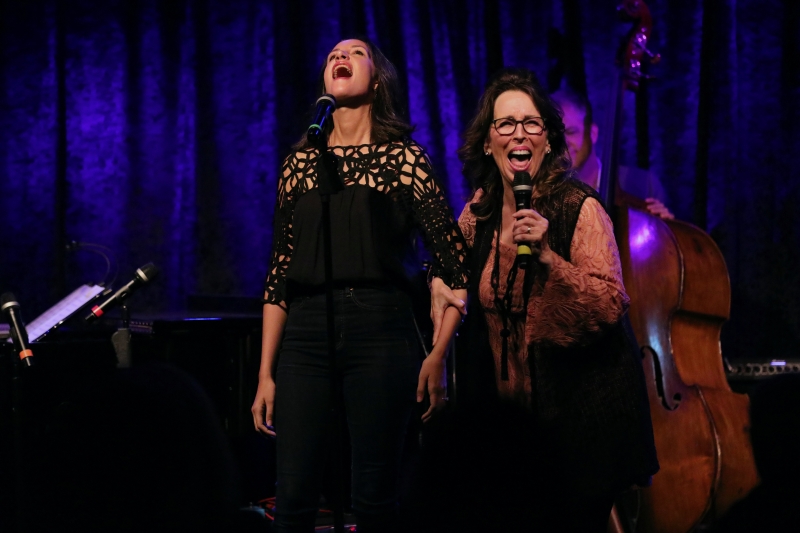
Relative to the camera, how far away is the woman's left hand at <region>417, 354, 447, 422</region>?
2.12 m

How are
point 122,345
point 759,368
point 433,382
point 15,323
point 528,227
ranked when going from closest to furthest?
point 528,227
point 433,382
point 15,323
point 122,345
point 759,368

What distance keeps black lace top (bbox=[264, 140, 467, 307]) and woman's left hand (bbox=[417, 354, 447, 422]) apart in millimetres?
229

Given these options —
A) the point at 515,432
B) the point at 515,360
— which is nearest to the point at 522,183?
the point at 515,360

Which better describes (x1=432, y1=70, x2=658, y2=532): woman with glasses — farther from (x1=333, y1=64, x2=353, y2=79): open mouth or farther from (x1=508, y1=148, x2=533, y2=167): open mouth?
(x1=333, y1=64, x2=353, y2=79): open mouth

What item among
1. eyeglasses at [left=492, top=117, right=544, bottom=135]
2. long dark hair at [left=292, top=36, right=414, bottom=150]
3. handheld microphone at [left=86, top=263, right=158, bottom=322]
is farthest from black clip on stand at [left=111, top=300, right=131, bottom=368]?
eyeglasses at [left=492, top=117, right=544, bottom=135]

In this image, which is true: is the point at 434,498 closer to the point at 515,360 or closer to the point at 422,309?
the point at 515,360

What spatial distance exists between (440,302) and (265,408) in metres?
0.56

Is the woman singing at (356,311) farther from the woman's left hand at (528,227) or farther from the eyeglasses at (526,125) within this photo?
the woman's left hand at (528,227)

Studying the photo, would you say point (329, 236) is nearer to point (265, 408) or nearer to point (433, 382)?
point (433, 382)

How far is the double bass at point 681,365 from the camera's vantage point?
2.97 m

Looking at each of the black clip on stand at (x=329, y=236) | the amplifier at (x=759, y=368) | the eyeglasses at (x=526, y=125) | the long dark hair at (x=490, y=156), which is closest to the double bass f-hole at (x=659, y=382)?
the amplifier at (x=759, y=368)

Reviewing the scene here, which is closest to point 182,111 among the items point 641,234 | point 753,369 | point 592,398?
point 641,234

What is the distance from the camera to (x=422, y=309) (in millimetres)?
2562

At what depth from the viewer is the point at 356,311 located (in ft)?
7.09
